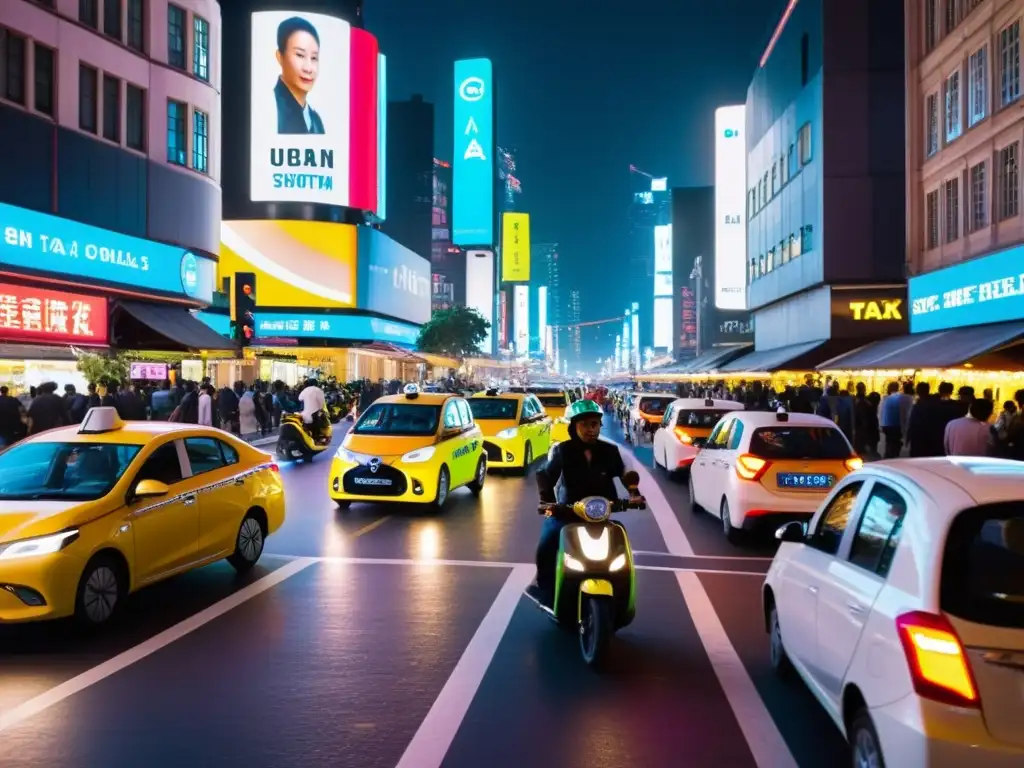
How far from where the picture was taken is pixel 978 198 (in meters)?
26.5

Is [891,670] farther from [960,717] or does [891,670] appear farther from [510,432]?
[510,432]

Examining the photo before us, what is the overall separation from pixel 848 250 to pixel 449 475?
2871cm

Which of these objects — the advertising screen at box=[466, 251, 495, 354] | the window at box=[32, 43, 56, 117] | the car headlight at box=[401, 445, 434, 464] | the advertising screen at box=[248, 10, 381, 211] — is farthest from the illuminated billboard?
the advertising screen at box=[466, 251, 495, 354]

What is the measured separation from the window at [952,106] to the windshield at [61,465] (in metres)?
26.2

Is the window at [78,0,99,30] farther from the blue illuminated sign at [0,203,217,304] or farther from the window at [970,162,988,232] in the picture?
the window at [970,162,988,232]

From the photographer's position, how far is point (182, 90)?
34.9 meters

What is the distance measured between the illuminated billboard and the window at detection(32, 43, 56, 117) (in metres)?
52.5

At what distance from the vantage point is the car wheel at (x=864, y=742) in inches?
151

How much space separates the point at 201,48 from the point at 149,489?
109ft

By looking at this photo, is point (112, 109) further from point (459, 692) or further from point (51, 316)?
point (459, 692)

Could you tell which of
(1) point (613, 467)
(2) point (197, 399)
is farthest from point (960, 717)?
(2) point (197, 399)

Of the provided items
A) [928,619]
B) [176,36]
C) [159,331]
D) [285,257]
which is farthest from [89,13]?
[285,257]

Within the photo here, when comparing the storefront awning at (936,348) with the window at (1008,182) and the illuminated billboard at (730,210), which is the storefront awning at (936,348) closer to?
the window at (1008,182)

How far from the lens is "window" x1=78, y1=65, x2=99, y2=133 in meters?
29.8
